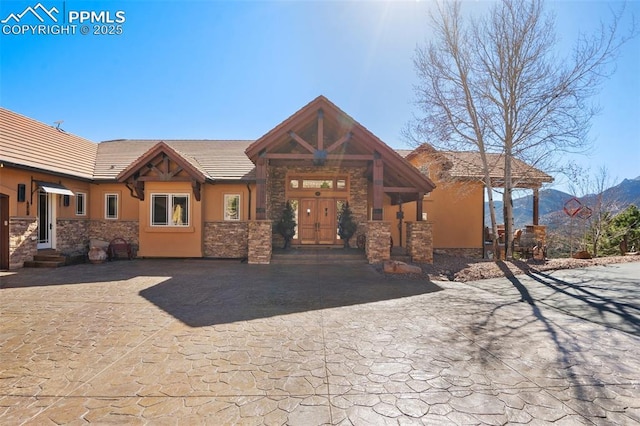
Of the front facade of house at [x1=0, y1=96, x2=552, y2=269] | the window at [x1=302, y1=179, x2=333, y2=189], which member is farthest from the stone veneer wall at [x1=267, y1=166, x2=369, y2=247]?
the window at [x1=302, y1=179, x2=333, y2=189]

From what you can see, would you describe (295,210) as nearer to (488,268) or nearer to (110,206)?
(488,268)

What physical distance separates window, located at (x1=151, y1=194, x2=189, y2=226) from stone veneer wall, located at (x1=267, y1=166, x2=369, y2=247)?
383cm

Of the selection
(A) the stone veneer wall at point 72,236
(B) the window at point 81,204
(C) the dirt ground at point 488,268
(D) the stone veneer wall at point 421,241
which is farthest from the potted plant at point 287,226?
(B) the window at point 81,204

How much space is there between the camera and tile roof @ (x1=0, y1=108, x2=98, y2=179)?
11.4m

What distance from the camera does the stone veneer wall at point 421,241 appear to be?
11.9 metres

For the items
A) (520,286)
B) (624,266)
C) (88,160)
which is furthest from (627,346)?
(88,160)

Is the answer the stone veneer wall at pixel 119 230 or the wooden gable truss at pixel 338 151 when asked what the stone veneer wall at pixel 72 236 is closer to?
the stone veneer wall at pixel 119 230

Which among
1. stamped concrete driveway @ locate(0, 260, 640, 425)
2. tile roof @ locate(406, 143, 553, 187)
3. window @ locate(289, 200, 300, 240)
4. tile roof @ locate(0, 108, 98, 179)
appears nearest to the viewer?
stamped concrete driveway @ locate(0, 260, 640, 425)

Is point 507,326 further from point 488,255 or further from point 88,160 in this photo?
point 88,160

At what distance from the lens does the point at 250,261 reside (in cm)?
1173

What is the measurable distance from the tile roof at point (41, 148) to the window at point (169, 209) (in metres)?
3.59

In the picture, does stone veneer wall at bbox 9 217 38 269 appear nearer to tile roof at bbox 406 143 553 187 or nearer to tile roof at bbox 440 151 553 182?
tile roof at bbox 406 143 553 187

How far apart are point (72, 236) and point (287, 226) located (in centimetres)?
947

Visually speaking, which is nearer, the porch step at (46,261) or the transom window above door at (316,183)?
the porch step at (46,261)
